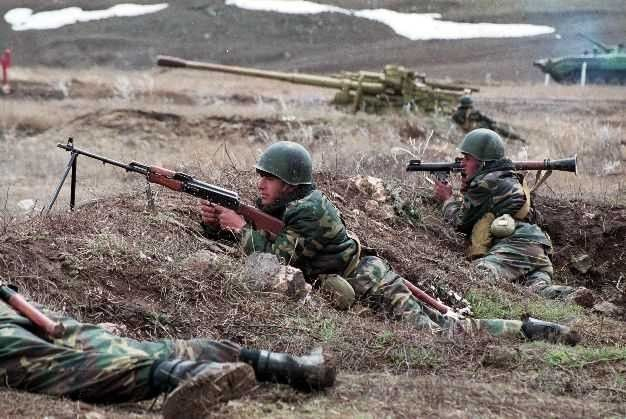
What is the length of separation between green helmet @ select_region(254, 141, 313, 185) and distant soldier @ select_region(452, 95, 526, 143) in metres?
9.50

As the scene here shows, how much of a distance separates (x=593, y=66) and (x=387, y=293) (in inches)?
901

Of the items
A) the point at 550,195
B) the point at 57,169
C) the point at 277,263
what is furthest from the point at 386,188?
the point at 57,169

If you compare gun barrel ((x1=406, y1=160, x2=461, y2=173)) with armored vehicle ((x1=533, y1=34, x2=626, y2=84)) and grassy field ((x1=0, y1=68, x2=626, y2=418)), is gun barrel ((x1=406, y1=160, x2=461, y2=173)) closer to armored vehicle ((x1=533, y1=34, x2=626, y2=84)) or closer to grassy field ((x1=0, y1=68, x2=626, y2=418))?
grassy field ((x1=0, y1=68, x2=626, y2=418))

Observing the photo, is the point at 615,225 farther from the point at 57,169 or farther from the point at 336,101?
the point at 336,101

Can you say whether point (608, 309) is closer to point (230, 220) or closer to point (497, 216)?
point (497, 216)

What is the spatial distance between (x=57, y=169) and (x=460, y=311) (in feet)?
27.8

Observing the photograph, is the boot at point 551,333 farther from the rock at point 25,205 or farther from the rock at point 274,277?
the rock at point 25,205

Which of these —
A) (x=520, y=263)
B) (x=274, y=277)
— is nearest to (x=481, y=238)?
(x=520, y=263)

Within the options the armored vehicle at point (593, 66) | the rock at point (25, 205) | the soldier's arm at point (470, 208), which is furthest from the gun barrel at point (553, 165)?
the armored vehicle at point (593, 66)

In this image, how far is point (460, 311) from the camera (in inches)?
280

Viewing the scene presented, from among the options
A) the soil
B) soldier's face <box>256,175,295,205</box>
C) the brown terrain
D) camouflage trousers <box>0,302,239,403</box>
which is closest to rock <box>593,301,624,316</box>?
the brown terrain

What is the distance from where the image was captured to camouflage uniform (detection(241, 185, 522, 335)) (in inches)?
258

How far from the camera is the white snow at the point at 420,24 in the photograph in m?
31.5

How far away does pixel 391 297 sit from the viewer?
6.71 m
